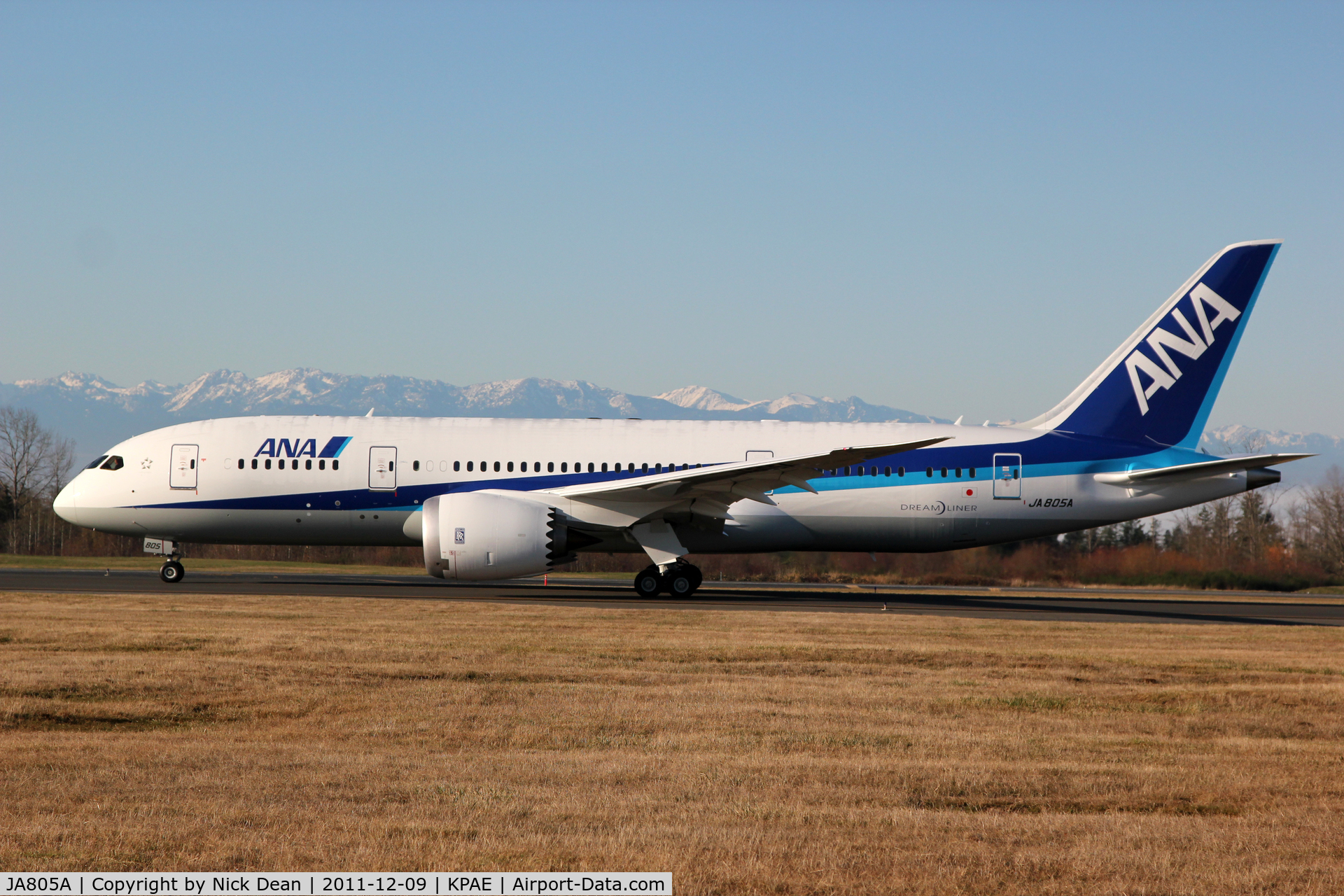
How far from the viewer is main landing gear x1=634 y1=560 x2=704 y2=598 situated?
24531 millimetres

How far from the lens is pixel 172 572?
2622 centimetres

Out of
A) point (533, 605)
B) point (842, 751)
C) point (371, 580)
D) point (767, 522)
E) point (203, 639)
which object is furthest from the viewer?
point (371, 580)

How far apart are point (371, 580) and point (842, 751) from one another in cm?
2398

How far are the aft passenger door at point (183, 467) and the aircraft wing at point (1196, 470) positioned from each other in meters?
21.7

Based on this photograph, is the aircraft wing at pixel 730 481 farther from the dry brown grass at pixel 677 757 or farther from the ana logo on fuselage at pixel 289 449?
the dry brown grass at pixel 677 757

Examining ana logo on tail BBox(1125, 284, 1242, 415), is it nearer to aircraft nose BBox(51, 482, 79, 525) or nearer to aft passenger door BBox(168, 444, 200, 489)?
aft passenger door BBox(168, 444, 200, 489)

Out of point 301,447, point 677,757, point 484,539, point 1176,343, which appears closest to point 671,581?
point 484,539

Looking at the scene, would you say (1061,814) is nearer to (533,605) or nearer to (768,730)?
(768,730)

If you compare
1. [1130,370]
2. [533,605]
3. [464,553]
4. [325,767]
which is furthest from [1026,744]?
[1130,370]

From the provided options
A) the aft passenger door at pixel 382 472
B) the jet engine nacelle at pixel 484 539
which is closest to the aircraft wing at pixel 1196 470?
the jet engine nacelle at pixel 484 539

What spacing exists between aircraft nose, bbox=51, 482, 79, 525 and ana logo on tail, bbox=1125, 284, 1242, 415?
26135mm

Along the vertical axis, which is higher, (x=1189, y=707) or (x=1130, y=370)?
(x=1130, y=370)

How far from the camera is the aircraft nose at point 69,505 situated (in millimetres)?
26438

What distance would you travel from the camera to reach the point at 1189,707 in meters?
11.3
